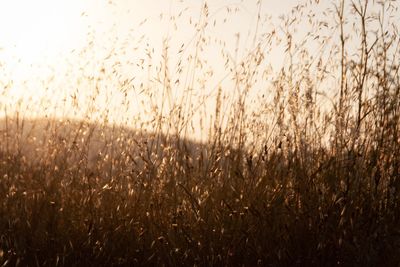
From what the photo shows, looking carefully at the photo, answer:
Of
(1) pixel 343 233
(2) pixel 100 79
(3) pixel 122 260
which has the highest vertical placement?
(2) pixel 100 79

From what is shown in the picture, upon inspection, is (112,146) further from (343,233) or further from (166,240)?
(343,233)

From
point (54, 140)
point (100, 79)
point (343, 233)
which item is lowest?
point (343, 233)

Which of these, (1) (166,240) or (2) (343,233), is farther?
(1) (166,240)

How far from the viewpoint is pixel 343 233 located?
2.19 meters

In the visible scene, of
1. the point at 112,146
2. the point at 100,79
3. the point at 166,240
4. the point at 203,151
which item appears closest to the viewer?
the point at 166,240

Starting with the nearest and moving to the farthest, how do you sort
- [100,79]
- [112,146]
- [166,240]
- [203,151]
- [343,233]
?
[343,233]
[166,240]
[203,151]
[112,146]
[100,79]

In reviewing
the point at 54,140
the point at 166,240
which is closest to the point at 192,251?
the point at 166,240

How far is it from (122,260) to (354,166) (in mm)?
974

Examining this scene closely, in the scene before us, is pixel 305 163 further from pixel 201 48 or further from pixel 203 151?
pixel 201 48

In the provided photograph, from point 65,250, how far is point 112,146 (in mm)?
894

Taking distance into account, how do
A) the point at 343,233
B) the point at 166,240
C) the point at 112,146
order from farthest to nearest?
1. the point at 112,146
2. the point at 166,240
3. the point at 343,233

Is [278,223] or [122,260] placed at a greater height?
[278,223]

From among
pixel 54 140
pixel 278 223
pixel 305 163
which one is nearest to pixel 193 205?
pixel 278 223

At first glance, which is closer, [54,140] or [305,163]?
[305,163]
